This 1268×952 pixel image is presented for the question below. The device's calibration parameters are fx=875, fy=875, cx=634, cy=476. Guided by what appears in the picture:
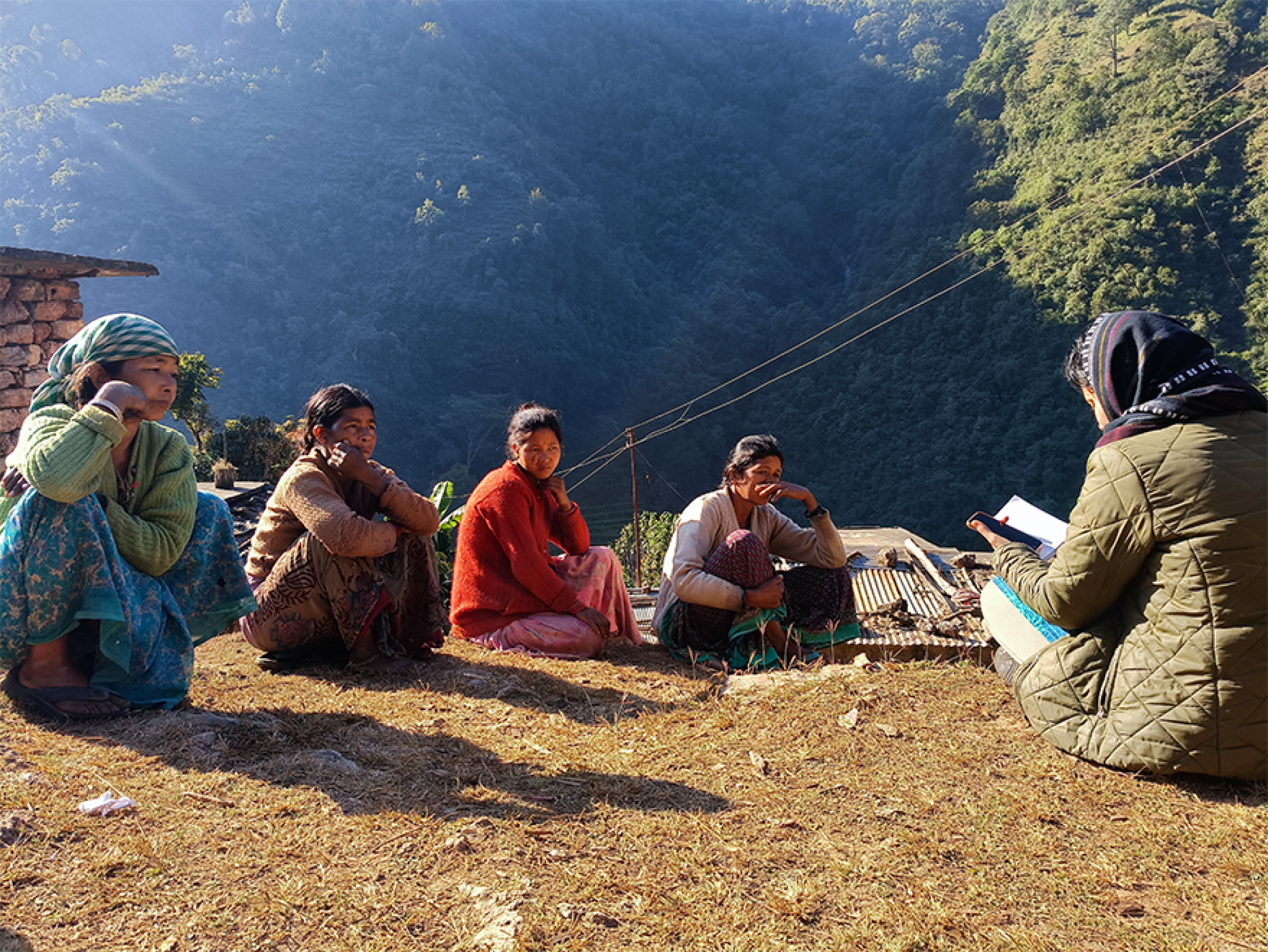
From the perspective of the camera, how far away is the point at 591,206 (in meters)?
62.7

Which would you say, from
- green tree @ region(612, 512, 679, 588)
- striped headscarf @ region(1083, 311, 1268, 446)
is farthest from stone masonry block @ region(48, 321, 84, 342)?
green tree @ region(612, 512, 679, 588)

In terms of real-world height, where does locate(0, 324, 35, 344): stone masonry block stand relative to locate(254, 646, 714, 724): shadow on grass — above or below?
above

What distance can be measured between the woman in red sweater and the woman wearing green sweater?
4.52 ft

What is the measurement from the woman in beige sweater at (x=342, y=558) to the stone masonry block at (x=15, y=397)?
16.4ft

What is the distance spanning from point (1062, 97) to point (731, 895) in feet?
170

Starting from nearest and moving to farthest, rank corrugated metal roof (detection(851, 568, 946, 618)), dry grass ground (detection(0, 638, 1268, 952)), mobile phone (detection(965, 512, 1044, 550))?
dry grass ground (detection(0, 638, 1268, 952)) < mobile phone (detection(965, 512, 1044, 550)) < corrugated metal roof (detection(851, 568, 946, 618))

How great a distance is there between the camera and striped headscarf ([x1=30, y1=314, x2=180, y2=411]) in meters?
2.90

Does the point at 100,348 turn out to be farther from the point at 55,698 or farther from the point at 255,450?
the point at 255,450

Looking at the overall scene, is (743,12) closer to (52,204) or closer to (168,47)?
(168,47)

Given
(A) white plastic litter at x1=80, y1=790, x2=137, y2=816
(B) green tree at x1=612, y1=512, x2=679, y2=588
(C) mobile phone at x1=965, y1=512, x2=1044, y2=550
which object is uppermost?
(C) mobile phone at x1=965, y1=512, x2=1044, y2=550

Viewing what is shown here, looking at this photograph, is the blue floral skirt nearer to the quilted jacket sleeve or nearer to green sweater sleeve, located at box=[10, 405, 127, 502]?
green sweater sleeve, located at box=[10, 405, 127, 502]

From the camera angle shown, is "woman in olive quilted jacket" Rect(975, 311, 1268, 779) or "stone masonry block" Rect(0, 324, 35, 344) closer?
"woman in olive quilted jacket" Rect(975, 311, 1268, 779)

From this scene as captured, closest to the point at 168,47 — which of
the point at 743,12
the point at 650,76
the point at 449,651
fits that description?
the point at 650,76

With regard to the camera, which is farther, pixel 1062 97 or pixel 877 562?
pixel 1062 97
